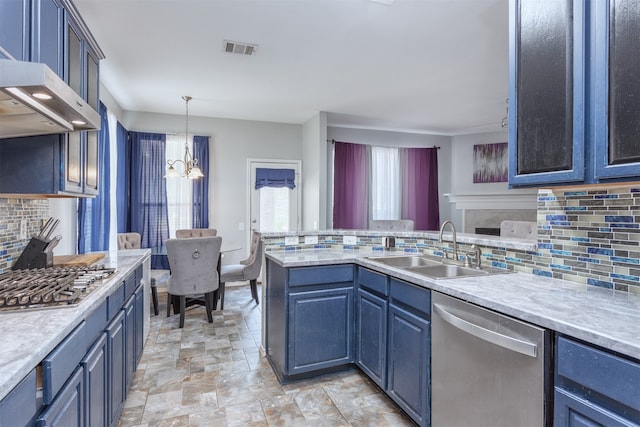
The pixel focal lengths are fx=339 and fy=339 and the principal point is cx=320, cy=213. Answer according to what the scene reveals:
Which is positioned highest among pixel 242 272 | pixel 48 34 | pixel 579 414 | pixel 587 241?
pixel 48 34

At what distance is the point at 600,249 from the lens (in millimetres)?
1619

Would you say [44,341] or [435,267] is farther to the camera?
[435,267]

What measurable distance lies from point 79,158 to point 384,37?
2458mm

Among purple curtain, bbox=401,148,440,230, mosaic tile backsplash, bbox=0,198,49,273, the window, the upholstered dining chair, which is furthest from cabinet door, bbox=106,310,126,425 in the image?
purple curtain, bbox=401,148,440,230

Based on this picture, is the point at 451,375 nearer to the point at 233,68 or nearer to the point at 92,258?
the point at 92,258

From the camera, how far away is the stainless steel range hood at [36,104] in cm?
116

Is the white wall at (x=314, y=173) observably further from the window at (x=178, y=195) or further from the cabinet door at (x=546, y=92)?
the cabinet door at (x=546, y=92)

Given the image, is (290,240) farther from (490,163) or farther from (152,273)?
(490,163)

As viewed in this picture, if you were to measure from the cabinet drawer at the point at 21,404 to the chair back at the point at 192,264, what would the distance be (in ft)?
8.71

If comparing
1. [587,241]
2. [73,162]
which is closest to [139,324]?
[73,162]

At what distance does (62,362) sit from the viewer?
1128mm

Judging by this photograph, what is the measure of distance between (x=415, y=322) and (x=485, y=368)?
48 centimetres

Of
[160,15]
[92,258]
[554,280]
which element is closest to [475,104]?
[554,280]

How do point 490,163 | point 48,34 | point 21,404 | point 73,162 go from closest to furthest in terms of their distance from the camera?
point 21,404 → point 48,34 → point 73,162 → point 490,163
